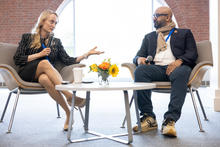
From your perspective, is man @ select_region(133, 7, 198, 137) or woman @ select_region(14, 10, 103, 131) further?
woman @ select_region(14, 10, 103, 131)

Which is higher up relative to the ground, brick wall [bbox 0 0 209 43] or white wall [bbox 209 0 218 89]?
brick wall [bbox 0 0 209 43]

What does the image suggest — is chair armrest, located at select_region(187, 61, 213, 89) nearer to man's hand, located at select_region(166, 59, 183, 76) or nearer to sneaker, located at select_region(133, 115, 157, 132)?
man's hand, located at select_region(166, 59, 183, 76)

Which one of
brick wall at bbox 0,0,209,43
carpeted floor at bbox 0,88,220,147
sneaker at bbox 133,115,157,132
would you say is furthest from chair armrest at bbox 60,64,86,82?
brick wall at bbox 0,0,209,43

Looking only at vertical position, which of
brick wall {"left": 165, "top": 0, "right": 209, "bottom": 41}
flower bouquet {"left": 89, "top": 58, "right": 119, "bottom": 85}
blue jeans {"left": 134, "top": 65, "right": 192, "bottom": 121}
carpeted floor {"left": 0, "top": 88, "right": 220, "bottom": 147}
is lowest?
carpeted floor {"left": 0, "top": 88, "right": 220, "bottom": 147}

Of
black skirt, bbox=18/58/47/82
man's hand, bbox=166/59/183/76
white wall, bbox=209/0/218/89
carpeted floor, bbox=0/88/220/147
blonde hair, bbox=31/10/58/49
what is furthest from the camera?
white wall, bbox=209/0/218/89

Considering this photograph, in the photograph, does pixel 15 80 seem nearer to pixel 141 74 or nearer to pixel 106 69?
pixel 106 69

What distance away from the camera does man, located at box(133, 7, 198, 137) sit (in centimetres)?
216

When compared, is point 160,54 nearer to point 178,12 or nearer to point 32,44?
point 32,44

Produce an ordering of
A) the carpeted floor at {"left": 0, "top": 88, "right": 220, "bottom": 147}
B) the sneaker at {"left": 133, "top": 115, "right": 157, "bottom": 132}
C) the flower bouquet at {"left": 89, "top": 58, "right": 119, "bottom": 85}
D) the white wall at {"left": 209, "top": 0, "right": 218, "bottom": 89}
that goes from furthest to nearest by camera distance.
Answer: the white wall at {"left": 209, "top": 0, "right": 218, "bottom": 89} → the sneaker at {"left": 133, "top": 115, "right": 157, "bottom": 132} → the flower bouquet at {"left": 89, "top": 58, "right": 119, "bottom": 85} → the carpeted floor at {"left": 0, "top": 88, "right": 220, "bottom": 147}

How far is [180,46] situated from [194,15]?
5.32m

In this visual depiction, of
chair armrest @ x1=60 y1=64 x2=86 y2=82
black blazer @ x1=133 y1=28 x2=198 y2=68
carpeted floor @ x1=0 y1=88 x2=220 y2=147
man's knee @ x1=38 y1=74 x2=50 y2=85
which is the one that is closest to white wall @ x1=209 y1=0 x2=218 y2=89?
carpeted floor @ x1=0 y1=88 x2=220 y2=147

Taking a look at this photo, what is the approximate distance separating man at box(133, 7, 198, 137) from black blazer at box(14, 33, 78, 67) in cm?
75

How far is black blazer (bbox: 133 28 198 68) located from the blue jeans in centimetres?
17

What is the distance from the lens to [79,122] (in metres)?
2.67
